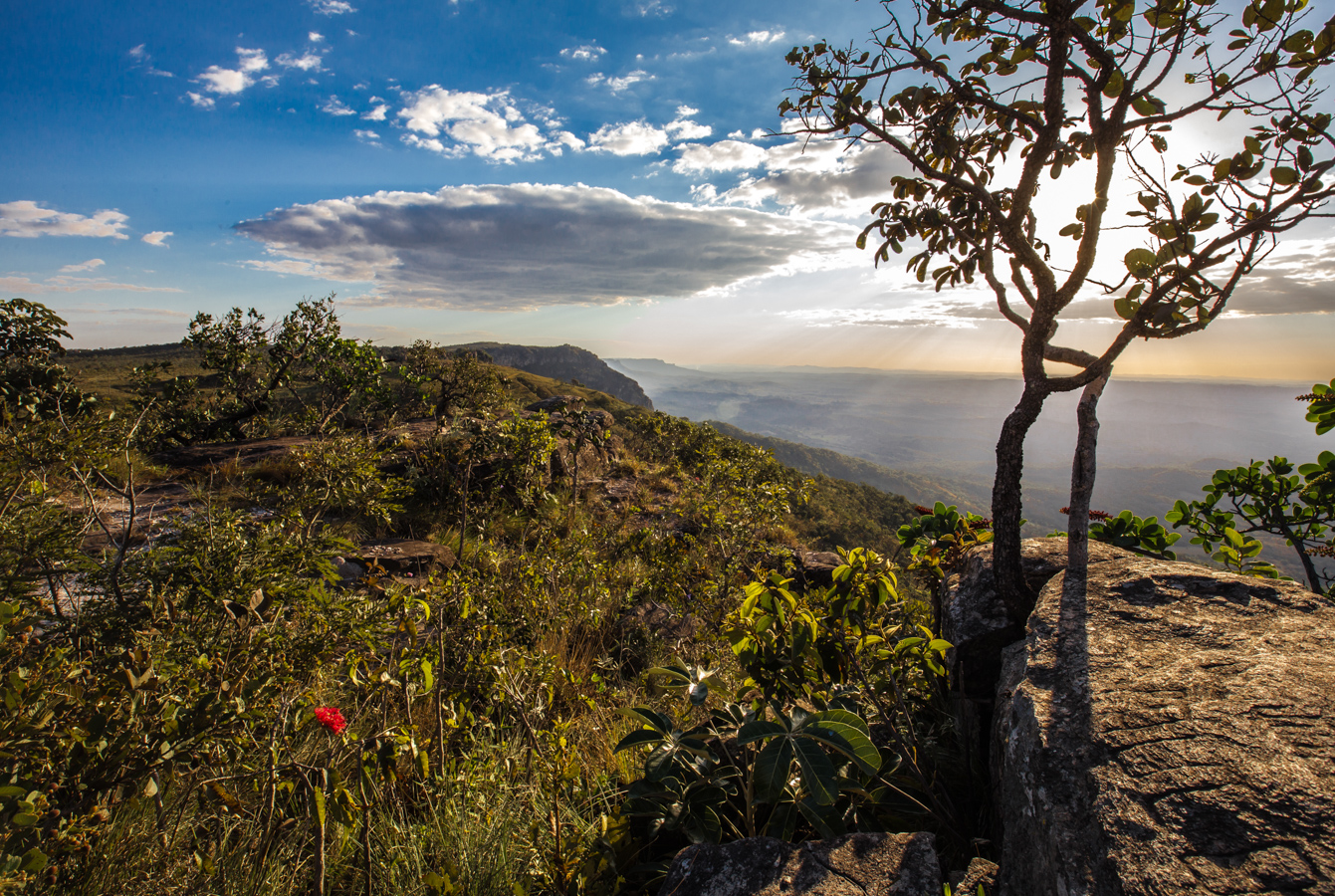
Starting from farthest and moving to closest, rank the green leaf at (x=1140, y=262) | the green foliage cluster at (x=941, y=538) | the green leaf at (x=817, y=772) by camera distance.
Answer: the green foliage cluster at (x=941, y=538) → the green leaf at (x=1140, y=262) → the green leaf at (x=817, y=772)

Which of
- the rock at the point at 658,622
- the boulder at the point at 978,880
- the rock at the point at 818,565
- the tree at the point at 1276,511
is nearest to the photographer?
the boulder at the point at 978,880

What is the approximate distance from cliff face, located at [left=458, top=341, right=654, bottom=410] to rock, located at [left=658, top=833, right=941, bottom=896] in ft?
487

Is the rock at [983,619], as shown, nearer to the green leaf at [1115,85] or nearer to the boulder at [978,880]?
the boulder at [978,880]

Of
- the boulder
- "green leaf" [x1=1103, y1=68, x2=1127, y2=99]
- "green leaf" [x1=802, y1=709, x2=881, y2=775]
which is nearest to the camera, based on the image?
the boulder

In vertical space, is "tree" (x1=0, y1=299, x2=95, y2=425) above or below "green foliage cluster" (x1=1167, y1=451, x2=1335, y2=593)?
above

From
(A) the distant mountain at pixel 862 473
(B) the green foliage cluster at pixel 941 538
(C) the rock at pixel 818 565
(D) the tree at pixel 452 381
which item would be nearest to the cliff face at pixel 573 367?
(A) the distant mountain at pixel 862 473

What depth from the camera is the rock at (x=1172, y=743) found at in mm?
1277

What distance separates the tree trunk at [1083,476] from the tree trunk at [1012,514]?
0.65 ft

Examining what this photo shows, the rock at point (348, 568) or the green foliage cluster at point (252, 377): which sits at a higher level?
the green foliage cluster at point (252, 377)

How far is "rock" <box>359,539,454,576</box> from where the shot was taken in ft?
19.7

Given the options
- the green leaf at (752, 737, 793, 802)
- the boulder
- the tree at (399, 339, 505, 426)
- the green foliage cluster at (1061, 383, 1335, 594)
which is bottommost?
the boulder

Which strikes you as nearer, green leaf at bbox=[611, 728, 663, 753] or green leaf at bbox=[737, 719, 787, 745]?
green leaf at bbox=[737, 719, 787, 745]

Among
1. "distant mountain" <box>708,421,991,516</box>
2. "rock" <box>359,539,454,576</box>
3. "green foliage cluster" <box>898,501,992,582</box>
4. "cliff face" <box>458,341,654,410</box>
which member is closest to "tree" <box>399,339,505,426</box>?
"rock" <box>359,539,454,576</box>

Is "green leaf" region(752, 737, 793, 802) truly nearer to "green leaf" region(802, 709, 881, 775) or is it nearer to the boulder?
"green leaf" region(802, 709, 881, 775)
